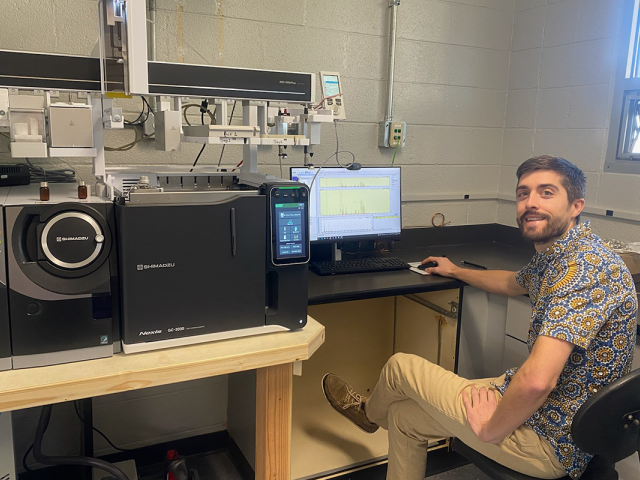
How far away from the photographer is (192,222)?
4.13ft

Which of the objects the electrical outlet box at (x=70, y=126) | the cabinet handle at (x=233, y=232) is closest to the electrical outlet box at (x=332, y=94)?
the cabinet handle at (x=233, y=232)

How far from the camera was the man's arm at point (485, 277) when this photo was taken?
198 centimetres

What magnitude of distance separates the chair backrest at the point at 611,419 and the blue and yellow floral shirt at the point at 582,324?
0.44ft

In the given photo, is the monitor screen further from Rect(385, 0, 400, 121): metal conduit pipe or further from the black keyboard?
Rect(385, 0, 400, 121): metal conduit pipe

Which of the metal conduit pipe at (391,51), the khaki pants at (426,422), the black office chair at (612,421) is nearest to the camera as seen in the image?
the black office chair at (612,421)

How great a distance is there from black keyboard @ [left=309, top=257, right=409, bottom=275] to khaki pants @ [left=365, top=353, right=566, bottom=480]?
1.36 feet

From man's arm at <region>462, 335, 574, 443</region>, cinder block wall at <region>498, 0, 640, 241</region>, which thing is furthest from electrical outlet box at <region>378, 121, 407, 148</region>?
man's arm at <region>462, 335, 574, 443</region>

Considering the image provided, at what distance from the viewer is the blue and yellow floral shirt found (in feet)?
4.42

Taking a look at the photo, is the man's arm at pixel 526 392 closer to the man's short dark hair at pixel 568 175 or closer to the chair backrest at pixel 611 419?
the chair backrest at pixel 611 419

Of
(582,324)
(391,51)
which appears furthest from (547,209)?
→ (391,51)

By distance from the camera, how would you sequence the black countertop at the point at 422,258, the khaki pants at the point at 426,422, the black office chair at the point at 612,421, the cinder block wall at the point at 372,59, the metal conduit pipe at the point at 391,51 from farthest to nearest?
the metal conduit pipe at the point at 391,51
the cinder block wall at the point at 372,59
the black countertop at the point at 422,258
the khaki pants at the point at 426,422
the black office chair at the point at 612,421

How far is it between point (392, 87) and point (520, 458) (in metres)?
1.71

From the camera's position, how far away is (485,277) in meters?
2.05

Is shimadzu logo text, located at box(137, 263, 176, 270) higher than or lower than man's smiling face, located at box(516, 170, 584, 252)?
lower
